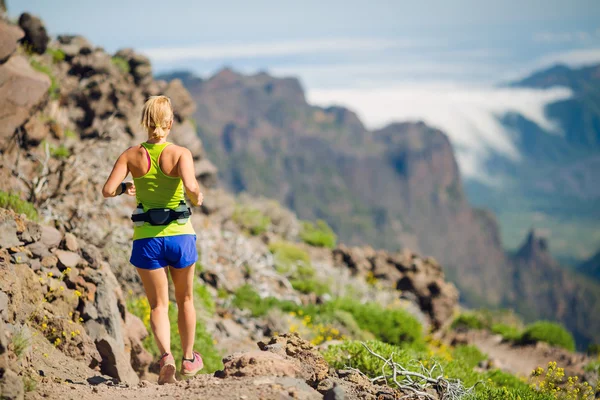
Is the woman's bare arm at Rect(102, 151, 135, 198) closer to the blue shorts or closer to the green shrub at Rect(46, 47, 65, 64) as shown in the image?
the blue shorts

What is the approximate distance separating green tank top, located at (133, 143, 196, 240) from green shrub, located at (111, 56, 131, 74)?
12.8 meters

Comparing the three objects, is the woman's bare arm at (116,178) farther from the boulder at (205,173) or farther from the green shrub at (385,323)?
the boulder at (205,173)

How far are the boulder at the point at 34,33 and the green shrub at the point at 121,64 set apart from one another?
2.91m

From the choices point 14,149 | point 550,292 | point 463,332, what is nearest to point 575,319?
point 550,292

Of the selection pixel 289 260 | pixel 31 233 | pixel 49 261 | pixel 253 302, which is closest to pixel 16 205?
pixel 31 233

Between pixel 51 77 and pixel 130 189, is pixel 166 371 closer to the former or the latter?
pixel 130 189

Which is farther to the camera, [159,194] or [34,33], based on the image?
[34,33]

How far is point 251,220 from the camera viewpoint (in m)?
18.0

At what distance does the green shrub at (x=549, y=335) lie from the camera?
15.7m

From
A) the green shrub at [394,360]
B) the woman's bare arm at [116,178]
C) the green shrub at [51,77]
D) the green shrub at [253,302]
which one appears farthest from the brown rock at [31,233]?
the green shrub at [51,77]

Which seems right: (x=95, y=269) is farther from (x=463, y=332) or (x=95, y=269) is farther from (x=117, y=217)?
(x=463, y=332)

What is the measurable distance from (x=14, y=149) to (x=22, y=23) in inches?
175

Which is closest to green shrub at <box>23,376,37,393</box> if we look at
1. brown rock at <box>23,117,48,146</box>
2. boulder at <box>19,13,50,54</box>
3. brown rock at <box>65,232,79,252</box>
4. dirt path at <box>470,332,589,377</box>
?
brown rock at <box>65,232,79,252</box>

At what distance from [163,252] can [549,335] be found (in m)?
13.3
